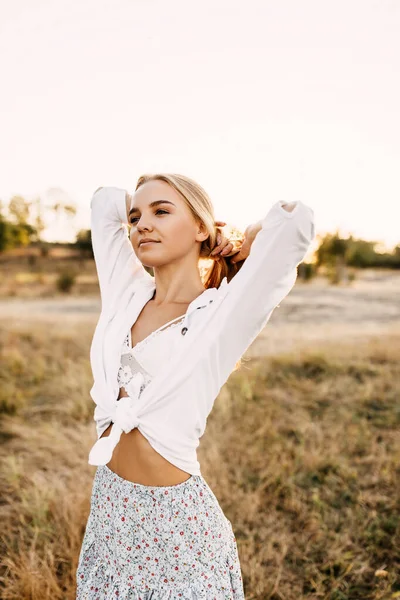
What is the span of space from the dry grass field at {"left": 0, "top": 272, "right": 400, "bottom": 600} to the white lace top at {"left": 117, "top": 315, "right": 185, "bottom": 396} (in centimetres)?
57

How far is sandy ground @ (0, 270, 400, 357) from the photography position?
26.4ft

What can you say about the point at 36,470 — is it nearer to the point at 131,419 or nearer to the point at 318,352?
the point at 131,419

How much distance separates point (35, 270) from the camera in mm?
24875

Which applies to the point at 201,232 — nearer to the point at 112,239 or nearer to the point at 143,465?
the point at 112,239

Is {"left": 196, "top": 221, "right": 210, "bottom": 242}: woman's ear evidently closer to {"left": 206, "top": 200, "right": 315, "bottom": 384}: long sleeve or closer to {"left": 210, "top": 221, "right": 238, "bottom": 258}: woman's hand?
{"left": 210, "top": 221, "right": 238, "bottom": 258}: woman's hand

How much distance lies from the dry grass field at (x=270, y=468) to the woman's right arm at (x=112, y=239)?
1.83 ft

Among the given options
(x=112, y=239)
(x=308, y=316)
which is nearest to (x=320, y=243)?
(x=308, y=316)

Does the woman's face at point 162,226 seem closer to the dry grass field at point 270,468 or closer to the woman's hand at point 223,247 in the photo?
the woman's hand at point 223,247

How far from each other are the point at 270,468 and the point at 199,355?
2409mm

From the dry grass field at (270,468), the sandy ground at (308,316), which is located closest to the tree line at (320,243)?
the sandy ground at (308,316)

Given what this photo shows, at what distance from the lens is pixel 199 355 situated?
1.28m

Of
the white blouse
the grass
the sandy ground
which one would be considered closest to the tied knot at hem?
the white blouse

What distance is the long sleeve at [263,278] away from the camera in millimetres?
1226

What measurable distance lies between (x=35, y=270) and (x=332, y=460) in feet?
75.9
